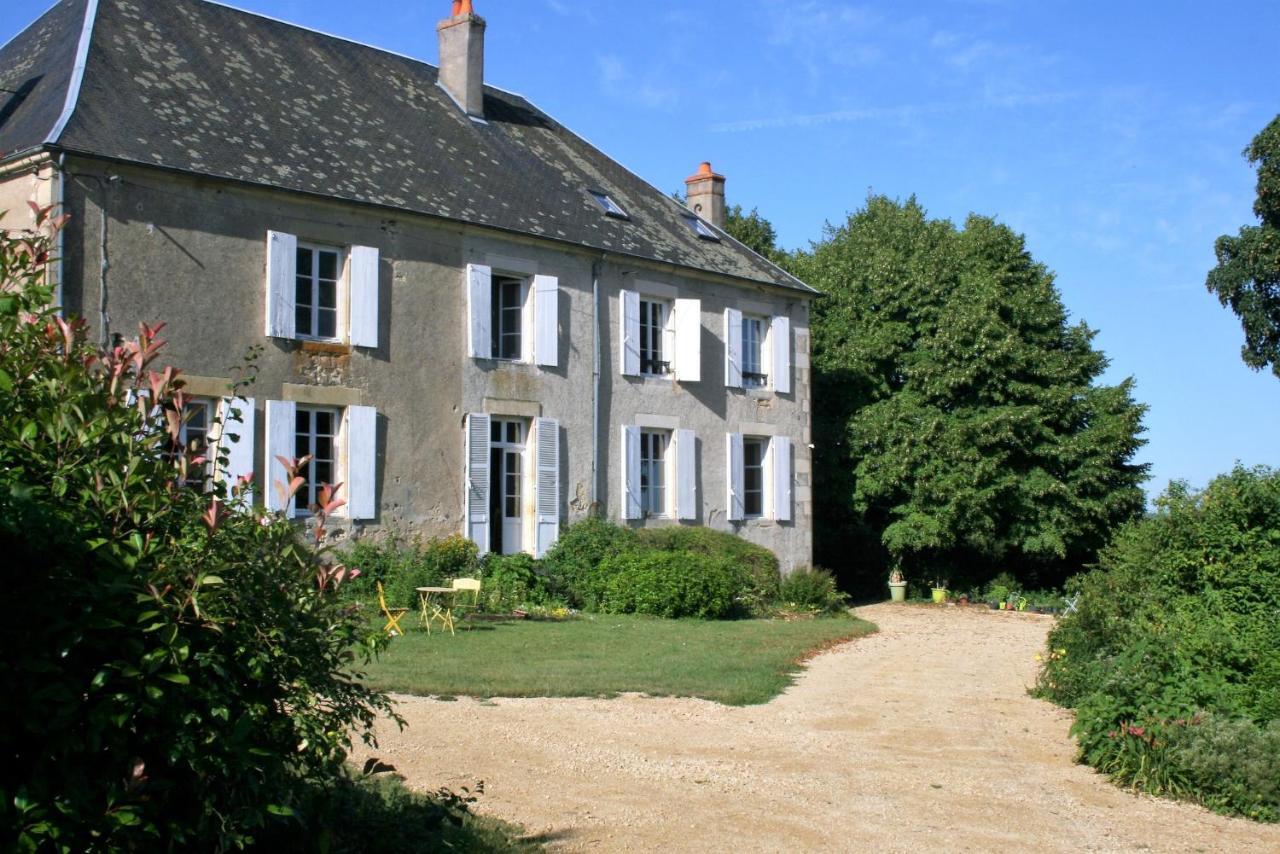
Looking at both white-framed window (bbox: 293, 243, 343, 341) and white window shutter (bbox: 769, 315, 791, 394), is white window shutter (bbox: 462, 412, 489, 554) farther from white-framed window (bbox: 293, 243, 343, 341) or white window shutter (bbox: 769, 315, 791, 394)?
white window shutter (bbox: 769, 315, 791, 394)

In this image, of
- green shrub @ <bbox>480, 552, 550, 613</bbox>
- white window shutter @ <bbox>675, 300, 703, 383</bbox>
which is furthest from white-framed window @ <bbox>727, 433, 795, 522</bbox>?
green shrub @ <bbox>480, 552, 550, 613</bbox>

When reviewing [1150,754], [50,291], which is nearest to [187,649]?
[50,291]

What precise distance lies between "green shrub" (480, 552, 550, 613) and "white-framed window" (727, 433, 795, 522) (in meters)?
5.43

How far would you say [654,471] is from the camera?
2052cm

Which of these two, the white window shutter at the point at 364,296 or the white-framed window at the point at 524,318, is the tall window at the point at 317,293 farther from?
the white-framed window at the point at 524,318

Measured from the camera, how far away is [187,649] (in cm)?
357

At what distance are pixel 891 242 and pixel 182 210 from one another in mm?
15768

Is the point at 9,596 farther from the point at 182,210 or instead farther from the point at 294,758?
the point at 182,210

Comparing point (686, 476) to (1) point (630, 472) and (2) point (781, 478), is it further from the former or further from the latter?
(2) point (781, 478)

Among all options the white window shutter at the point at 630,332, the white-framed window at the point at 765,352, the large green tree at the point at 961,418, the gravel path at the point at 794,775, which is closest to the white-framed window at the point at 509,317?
the white window shutter at the point at 630,332

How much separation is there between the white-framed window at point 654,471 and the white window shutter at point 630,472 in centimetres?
43

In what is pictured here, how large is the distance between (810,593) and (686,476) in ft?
8.89

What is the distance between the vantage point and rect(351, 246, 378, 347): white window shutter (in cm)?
1617

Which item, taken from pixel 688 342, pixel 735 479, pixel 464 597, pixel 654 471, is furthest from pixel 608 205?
pixel 464 597
